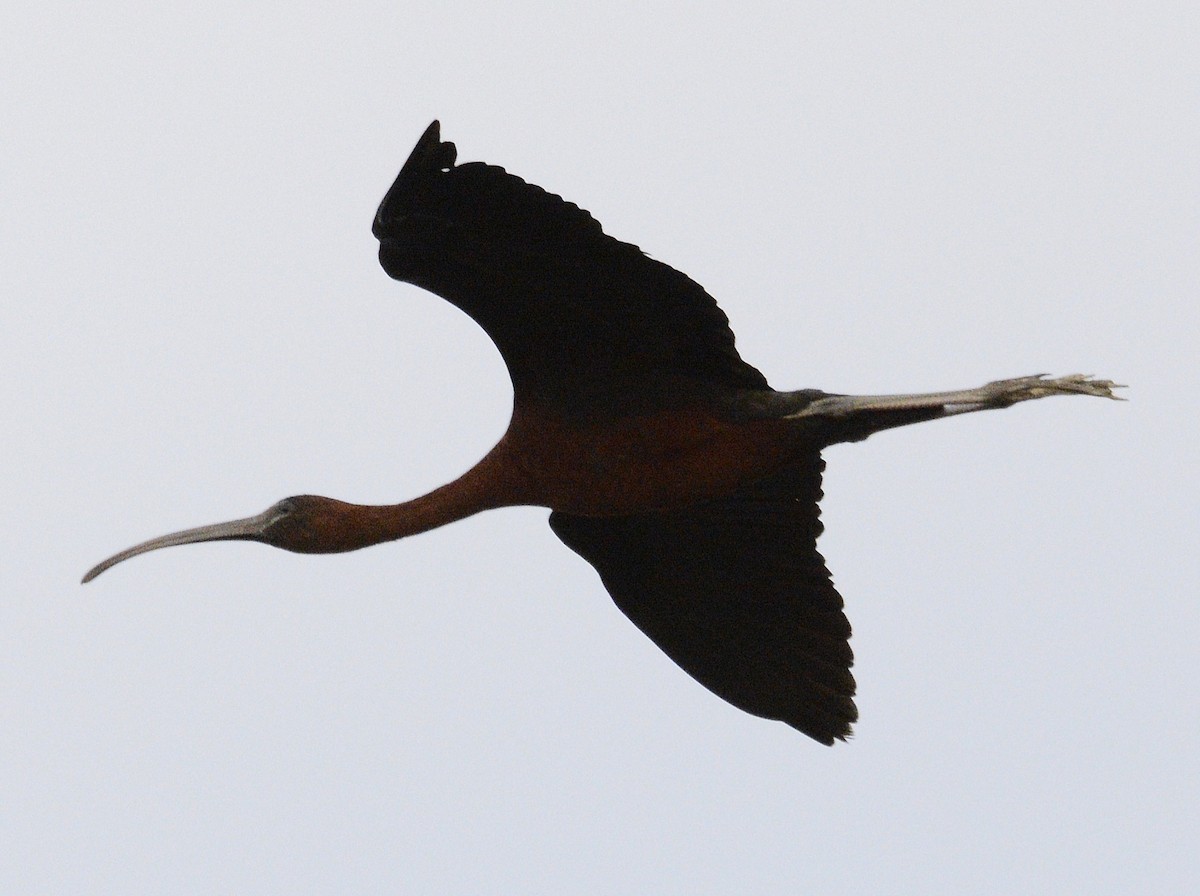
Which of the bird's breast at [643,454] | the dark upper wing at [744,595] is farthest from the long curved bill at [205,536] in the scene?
the dark upper wing at [744,595]

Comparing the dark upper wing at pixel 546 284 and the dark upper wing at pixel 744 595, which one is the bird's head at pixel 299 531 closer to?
the dark upper wing at pixel 546 284

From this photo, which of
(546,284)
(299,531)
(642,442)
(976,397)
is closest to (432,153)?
(546,284)

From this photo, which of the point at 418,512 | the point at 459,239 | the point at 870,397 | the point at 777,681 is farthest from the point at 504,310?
Answer: the point at 777,681

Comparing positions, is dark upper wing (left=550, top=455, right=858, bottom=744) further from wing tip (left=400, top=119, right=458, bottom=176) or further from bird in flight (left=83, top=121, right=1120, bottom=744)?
wing tip (left=400, top=119, right=458, bottom=176)

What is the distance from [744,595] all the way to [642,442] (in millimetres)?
1136

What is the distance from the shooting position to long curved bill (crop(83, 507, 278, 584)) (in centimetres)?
802

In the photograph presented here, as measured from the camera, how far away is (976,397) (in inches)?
297

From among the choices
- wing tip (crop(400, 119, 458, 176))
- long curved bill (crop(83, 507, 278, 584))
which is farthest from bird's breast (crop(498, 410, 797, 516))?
wing tip (crop(400, 119, 458, 176))

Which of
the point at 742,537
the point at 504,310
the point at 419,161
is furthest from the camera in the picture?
the point at 742,537

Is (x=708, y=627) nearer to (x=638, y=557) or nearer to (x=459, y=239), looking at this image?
(x=638, y=557)

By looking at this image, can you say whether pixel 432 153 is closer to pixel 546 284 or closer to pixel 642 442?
pixel 546 284

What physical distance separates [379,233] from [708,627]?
2.56m

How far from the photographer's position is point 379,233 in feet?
24.0

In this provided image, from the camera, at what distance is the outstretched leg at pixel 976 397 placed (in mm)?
7559
